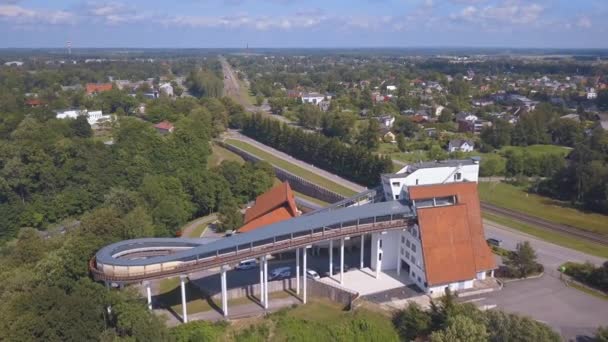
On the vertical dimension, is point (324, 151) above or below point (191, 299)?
above

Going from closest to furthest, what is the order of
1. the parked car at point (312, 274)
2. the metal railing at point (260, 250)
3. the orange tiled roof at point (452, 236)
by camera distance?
the metal railing at point (260, 250), the orange tiled roof at point (452, 236), the parked car at point (312, 274)

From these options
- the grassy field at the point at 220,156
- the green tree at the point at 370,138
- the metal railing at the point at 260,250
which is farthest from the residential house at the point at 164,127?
the metal railing at the point at 260,250

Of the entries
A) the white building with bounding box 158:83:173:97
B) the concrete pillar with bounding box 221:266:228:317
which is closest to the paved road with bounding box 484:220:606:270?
the concrete pillar with bounding box 221:266:228:317

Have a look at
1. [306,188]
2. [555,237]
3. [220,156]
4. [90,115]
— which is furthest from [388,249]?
[90,115]

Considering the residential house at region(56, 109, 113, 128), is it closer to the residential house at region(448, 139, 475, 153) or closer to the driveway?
the residential house at region(448, 139, 475, 153)

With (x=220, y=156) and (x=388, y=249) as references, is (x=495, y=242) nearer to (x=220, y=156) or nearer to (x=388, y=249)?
(x=388, y=249)

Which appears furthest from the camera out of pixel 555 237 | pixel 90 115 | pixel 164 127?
pixel 90 115

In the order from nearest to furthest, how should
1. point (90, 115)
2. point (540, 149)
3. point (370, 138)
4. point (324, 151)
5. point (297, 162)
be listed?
point (324, 151), point (297, 162), point (370, 138), point (540, 149), point (90, 115)

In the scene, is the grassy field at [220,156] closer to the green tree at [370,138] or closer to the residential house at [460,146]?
the green tree at [370,138]
